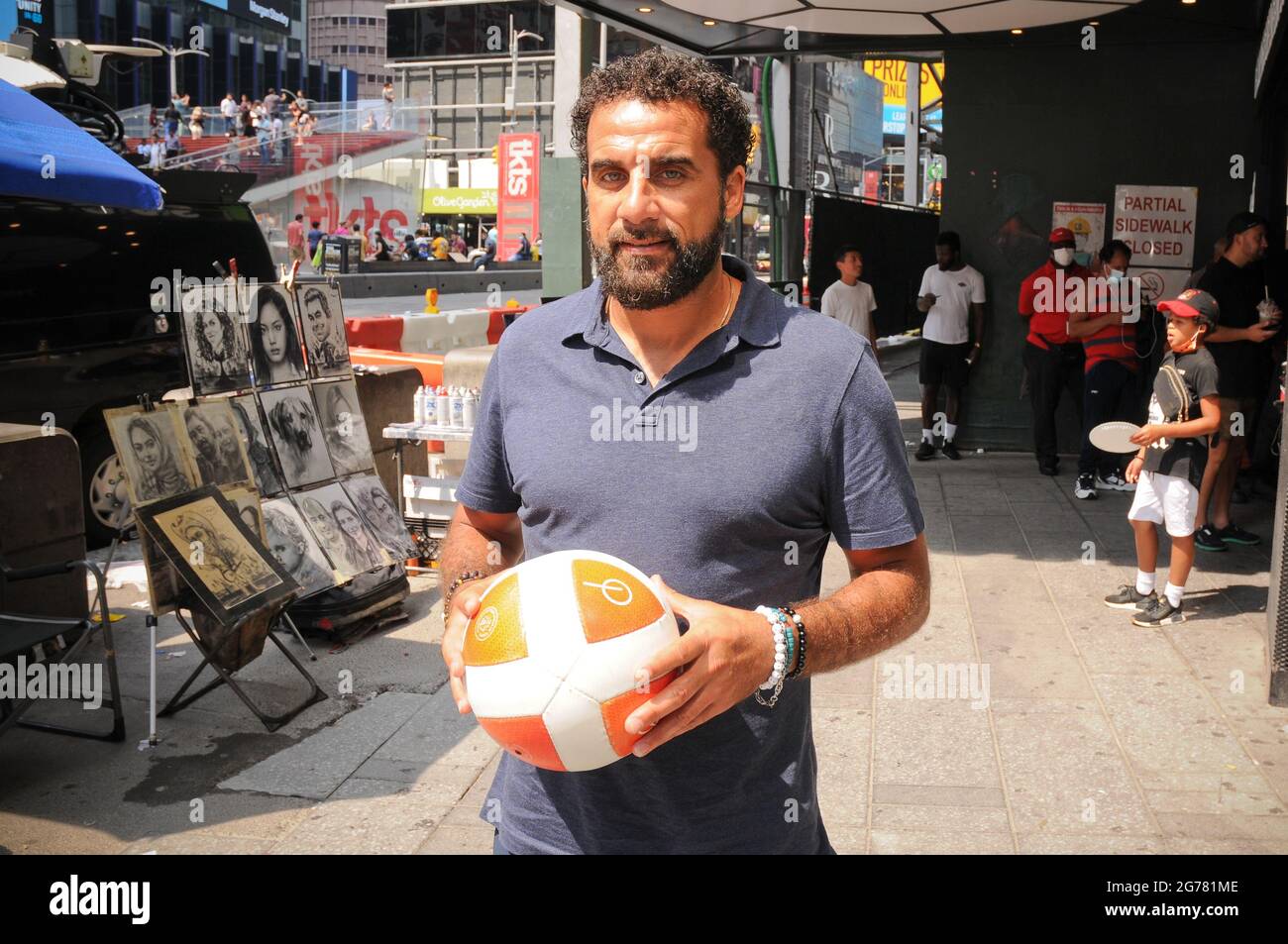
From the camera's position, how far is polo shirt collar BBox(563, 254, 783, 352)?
224 centimetres

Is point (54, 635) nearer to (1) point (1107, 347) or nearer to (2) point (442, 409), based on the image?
(2) point (442, 409)

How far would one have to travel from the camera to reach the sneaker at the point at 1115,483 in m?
11.4

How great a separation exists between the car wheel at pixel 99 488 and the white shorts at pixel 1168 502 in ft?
24.1

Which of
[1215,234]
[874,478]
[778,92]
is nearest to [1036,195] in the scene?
[1215,234]

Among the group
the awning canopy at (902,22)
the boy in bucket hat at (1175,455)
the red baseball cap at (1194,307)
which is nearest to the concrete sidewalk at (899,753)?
the boy in bucket hat at (1175,455)

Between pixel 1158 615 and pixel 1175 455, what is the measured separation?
3.17 feet

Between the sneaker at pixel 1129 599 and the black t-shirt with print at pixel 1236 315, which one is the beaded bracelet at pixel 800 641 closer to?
the sneaker at pixel 1129 599

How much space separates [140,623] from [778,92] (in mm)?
14453

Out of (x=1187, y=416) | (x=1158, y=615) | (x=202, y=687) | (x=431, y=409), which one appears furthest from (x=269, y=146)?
(x=1158, y=615)

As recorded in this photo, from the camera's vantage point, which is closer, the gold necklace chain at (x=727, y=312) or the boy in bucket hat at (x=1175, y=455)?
the gold necklace chain at (x=727, y=312)

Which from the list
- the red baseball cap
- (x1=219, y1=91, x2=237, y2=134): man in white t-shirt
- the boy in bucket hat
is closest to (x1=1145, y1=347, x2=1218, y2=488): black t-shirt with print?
the boy in bucket hat

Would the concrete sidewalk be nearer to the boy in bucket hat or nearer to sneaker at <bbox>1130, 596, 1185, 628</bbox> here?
sneaker at <bbox>1130, 596, 1185, 628</bbox>

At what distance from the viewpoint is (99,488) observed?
381 inches
